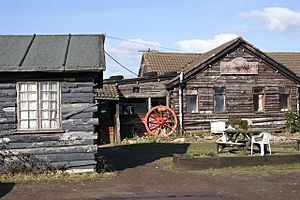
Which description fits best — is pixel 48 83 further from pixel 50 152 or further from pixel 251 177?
pixel 251 177

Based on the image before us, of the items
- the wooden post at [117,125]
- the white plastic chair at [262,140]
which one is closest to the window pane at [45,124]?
the white plastic chair at [262,140]

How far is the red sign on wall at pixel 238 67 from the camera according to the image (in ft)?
92.1

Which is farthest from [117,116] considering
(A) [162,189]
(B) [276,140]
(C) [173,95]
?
(A) [162,189]

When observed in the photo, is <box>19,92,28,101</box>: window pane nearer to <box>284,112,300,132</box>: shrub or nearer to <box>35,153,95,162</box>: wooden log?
<box>35,153,95,162</box>: wooden log

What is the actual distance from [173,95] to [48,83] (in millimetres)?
14747

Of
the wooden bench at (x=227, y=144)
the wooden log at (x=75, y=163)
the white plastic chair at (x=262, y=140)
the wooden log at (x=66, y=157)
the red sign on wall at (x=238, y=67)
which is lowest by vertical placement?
the wooden log at (x=75, y=163)

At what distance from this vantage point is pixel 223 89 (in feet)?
92.4

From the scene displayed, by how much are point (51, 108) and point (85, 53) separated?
195 cm

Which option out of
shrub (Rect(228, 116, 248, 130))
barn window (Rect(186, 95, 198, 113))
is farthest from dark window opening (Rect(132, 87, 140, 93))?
shrub (Rect(228, 116, 248, 130))

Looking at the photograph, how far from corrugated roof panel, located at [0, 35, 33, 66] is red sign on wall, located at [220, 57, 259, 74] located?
15210 mm

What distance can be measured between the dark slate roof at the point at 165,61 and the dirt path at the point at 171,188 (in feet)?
67.1

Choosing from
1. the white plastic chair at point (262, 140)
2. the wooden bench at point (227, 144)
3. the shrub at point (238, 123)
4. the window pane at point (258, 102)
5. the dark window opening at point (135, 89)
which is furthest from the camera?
the window pane at point (258, 102)

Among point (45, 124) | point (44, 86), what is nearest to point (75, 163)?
point (45, 124)

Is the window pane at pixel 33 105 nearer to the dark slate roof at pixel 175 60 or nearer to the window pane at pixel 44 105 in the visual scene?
A: the window pane at pixel 44 105
